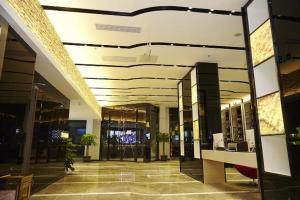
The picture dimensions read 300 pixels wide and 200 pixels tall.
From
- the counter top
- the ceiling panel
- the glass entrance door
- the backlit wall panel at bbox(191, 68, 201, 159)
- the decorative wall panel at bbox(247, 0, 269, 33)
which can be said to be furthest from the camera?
the glass entrance door

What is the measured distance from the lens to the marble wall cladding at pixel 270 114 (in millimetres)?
3297

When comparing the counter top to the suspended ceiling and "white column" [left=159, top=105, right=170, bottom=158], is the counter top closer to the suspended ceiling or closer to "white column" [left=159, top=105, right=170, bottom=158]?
the suspended ceiling

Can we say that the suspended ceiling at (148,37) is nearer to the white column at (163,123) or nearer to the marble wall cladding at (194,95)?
the marble wall cladding at (194,95)

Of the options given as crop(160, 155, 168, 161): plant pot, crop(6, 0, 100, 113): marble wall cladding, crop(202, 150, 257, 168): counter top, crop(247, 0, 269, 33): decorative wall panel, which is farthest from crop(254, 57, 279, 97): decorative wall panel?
crop(160, 155, 168, 161): plant pot

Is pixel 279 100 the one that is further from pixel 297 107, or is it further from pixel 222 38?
pixel 222 38

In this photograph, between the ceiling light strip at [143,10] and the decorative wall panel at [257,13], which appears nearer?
the decorative wall panel at [257,13]

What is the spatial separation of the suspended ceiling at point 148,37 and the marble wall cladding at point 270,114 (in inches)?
79.9

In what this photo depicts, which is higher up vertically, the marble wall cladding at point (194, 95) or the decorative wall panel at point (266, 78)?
the marble wall cladding at point (194, 95)

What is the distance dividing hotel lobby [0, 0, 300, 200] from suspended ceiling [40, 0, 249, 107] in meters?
0.03

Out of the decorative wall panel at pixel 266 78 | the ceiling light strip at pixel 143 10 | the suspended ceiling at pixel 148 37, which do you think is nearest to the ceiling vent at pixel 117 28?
the suspended ceiling at pixel 148 37

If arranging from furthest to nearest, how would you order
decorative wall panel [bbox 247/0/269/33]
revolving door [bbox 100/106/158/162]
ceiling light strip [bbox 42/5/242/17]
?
revolving door [bbox 100/106/158/162], ceiling light strip [bbox 42/5/242/17], decorative wall panel [bbox 247/0/269/33]

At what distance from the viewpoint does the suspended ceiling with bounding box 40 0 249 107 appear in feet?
15.0

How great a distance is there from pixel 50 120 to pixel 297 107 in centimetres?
568

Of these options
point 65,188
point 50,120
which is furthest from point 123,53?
point 65,188
